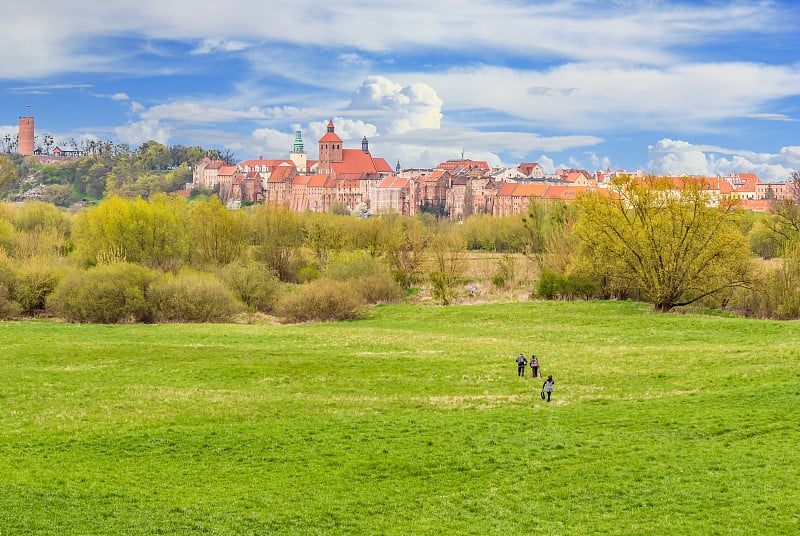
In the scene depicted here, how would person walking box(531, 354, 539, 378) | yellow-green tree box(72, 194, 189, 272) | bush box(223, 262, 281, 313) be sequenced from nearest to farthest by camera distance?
person walking box(531, 354, 539, 378) < bush box(223, 262, 281, 313) < yellow-green tree box(72, 194, 189, 272)

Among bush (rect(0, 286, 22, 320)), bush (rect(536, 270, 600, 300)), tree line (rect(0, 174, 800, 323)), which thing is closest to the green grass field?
tree line (rect(0, 174, 800, 323))

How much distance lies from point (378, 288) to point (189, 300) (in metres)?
15.0

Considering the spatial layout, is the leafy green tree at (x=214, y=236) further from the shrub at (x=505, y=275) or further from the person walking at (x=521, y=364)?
the person walking at (x=521, y=364)

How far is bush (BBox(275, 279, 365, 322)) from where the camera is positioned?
178 ft

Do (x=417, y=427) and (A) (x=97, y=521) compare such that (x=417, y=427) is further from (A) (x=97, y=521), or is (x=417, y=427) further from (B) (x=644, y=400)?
(A) (x=97, y=521)

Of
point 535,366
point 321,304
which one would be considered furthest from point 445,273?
point 535,366

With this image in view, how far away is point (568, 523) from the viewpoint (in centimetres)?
1792

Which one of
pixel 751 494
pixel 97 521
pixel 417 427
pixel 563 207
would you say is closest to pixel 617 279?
pixel 563 207

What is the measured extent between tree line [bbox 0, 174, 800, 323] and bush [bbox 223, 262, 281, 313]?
0.07m

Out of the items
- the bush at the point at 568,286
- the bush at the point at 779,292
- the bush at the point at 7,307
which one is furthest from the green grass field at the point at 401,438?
the bush at the point at 568,286

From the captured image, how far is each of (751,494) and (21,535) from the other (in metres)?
15.3

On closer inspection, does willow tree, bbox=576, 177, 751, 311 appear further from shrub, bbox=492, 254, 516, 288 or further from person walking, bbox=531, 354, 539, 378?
person walking, bbox=531, 354, 539, 378

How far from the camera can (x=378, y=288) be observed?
206 ft

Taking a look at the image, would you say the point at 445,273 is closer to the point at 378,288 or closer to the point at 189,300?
the point at 378,288
